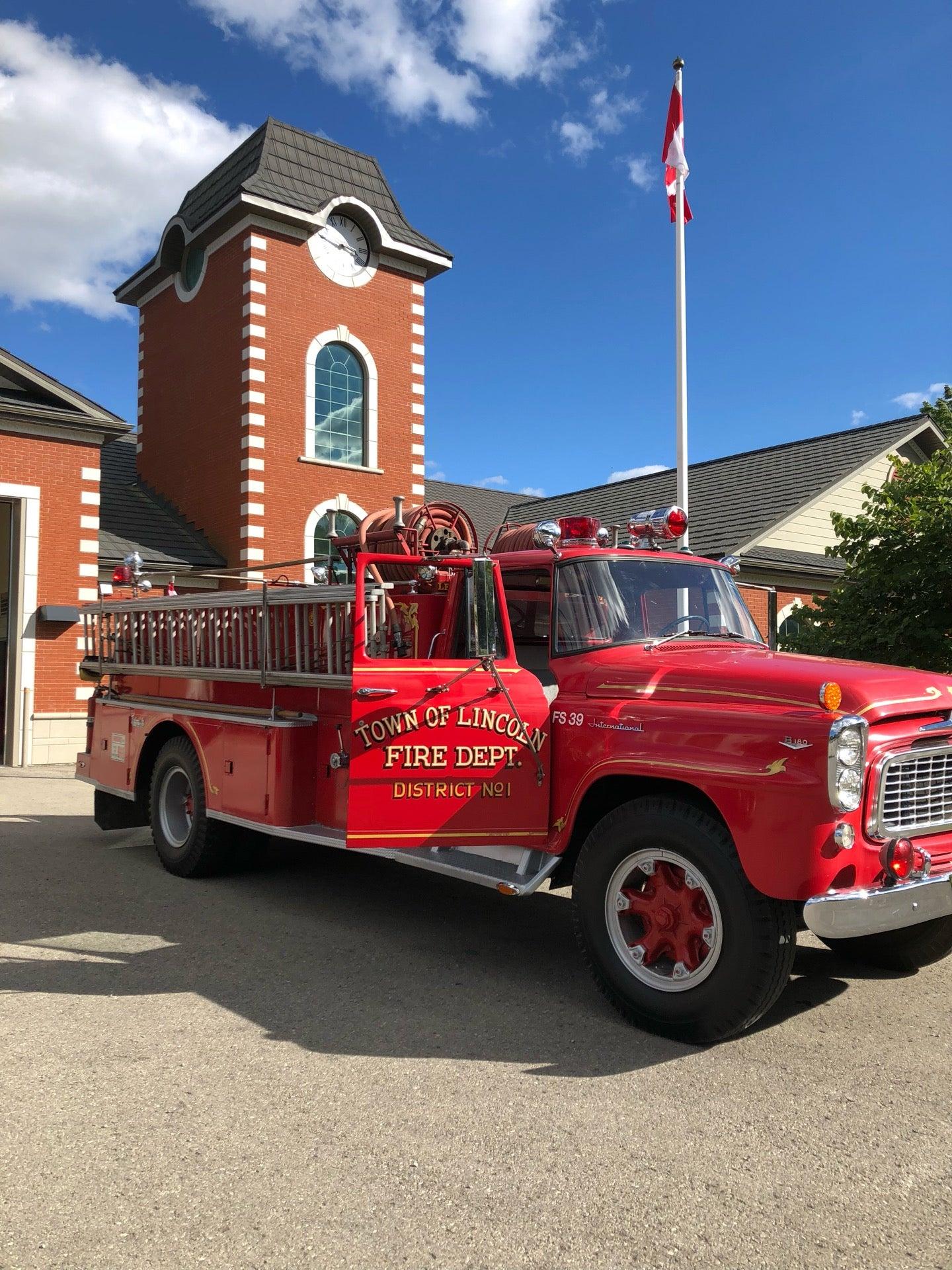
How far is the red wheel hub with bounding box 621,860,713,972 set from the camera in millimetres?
4281

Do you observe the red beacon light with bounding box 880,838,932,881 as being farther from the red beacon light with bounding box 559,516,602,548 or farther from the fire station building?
the fire station building

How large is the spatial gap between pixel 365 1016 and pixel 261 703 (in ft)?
8.21

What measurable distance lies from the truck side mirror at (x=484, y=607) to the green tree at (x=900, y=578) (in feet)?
17.7

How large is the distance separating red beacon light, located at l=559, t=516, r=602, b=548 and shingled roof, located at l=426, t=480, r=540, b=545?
2139cm

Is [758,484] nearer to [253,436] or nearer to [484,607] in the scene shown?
[253,436]

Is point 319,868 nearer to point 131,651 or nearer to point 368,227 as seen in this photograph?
point 131,651

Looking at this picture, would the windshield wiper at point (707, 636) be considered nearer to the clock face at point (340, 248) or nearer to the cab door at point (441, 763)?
the cab door at point (441, 763)

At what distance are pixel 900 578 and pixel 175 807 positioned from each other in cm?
658

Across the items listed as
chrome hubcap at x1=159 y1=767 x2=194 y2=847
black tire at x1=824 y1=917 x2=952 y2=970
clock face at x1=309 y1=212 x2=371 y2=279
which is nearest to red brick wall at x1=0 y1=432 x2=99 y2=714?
clock face at x1=309 y1=212 x2=371 y2=279

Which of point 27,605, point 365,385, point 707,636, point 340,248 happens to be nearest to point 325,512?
point 365,385

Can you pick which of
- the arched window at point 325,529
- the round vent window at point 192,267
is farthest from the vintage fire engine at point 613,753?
the round vent window at point 192,267

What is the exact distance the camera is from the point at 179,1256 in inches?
109

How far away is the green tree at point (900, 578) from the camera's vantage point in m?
8.98

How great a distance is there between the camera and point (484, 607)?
16.0 feet
